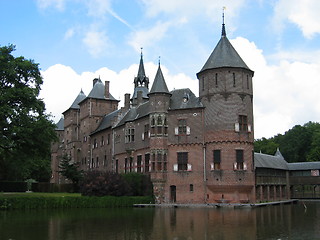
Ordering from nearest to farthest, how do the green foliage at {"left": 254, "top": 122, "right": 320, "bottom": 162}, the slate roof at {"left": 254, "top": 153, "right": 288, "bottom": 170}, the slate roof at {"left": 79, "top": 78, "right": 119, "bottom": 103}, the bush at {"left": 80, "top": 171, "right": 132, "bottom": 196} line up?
the bush at {"left": 80, "top": 171, "right": 132, "bottom": 196}, the slate roof at {"left": 254, "top": 153, "right": 288, "bottom": 170}, the slate roof at {"left": 79, "top": 78, "right": 119, "bottom": 103}, the green foliage at {"left": 254, "top": 122, "right": 320, "bottom": 162}

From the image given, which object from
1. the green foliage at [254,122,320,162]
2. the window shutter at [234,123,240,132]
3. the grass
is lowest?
the grass

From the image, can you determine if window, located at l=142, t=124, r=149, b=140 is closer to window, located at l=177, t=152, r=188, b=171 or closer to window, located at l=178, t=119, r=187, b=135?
window, located at l=178, t=119, r=187, b=135

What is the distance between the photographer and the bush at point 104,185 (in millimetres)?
40000

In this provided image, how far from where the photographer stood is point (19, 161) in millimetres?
37906

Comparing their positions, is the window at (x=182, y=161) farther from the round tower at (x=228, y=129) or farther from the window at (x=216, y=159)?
the window at (x=216, y=159)

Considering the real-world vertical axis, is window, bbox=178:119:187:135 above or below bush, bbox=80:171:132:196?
above

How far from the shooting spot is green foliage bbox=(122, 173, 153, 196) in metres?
43.3

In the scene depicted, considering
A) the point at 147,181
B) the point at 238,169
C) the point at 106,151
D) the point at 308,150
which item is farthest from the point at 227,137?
the point at 308,150

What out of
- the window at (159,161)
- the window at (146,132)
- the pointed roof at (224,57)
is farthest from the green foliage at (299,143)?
the window at (159,161)

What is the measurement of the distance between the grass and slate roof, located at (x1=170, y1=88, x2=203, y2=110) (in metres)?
10.8

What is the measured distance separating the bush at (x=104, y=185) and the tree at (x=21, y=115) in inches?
209

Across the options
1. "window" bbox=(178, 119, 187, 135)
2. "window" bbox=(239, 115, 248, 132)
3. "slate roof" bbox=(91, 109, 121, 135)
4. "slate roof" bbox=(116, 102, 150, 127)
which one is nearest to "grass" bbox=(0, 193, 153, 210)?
"window" bbox=(178, 119, 187, 135)

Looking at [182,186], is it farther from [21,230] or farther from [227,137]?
[21,230]

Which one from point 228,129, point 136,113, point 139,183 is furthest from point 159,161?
point 136,113
